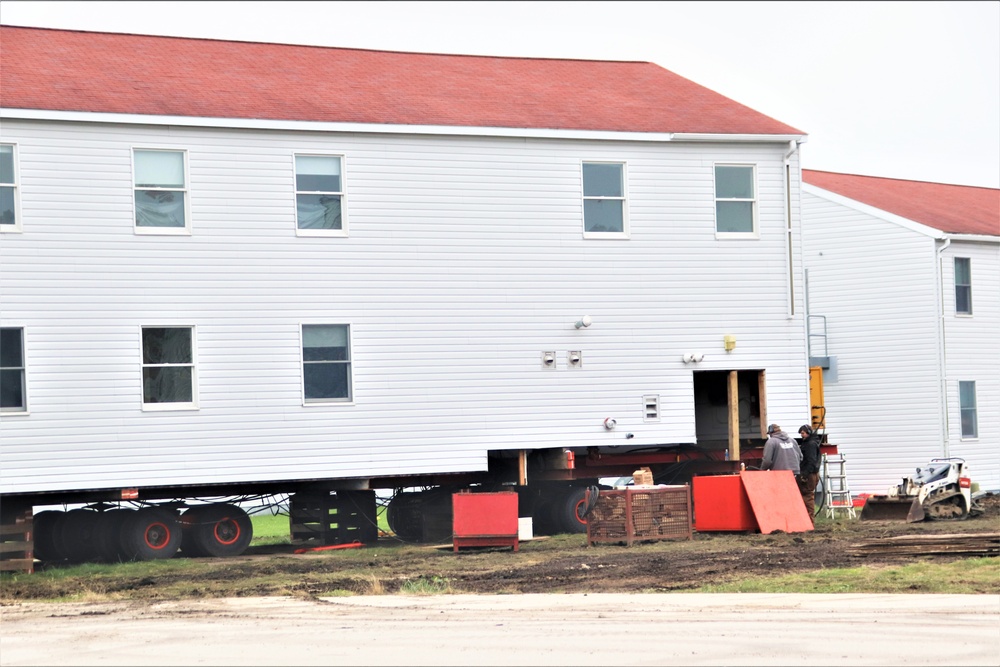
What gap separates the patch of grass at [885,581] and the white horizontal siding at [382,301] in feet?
30.2

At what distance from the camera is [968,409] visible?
121ft

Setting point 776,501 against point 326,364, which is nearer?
point 776,501

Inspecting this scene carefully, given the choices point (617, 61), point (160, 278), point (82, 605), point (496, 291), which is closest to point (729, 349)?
point (496, 291)

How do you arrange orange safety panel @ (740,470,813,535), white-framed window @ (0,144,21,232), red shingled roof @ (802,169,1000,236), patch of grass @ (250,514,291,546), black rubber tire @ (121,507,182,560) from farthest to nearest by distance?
red shingled roof @ (802,169,1000,236), patch of grass @ (250,514,291,546), orange safety panel @ (740,470,813,535), black rubber tire @ (121,507,182,560), white-framed window @ (0,144,21,232)

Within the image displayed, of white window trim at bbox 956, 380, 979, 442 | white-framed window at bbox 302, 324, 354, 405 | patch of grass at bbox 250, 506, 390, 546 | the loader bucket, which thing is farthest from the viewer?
white window trim at bbox 956, 380, 979, 442

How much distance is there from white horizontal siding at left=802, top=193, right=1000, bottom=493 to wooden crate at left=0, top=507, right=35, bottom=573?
21.8m

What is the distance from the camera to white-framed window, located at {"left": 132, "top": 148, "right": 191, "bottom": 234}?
23.2 metres

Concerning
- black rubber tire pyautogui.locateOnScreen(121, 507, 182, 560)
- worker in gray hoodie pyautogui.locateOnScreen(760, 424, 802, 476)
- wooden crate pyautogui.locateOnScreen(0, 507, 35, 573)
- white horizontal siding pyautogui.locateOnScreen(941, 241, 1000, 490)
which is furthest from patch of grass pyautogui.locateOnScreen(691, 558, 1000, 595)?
white horizontal siding pyautogui.locateOnScreen(941, 241, 1000, 490)

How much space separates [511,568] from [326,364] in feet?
21.4

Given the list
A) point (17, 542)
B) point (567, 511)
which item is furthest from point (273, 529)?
point (17, 542)

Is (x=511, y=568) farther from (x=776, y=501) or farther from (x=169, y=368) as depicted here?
(x=169, y=368)

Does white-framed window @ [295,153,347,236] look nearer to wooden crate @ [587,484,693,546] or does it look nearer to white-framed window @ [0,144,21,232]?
white-framed window @ [0,144,21,232]

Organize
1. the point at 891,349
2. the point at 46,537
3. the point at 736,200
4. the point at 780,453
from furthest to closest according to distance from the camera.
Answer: the point at 891,349 → the point at 736,200 → the point at 780,453 → the point at 46,537

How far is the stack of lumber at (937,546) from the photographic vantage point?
18375 millimetres
